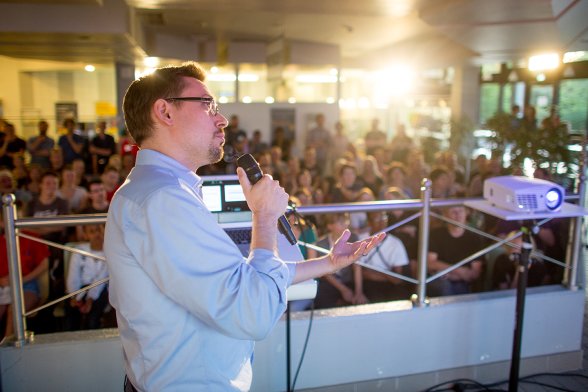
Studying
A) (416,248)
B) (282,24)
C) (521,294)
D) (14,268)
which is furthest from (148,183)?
(282,24)

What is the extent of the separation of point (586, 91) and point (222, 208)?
812cm

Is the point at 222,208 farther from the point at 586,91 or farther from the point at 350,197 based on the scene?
the point at 586,91

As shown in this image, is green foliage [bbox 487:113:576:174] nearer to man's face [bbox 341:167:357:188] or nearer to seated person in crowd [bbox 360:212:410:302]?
man's face [bbox 341:167:357:188]

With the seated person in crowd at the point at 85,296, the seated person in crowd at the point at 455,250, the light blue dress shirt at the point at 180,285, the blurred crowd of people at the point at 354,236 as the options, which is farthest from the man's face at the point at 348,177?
the light blue dress shirt at the point at 180,285

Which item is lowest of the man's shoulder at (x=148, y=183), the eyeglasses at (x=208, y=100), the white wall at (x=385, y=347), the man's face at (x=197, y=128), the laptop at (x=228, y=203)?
the white wall at (x=385, y=347)

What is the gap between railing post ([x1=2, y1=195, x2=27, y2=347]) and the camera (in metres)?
2.25

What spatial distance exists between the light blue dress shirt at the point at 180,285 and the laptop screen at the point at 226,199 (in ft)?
3.28

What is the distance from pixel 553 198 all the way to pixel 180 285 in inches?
84.3

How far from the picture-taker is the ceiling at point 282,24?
18.0 feet

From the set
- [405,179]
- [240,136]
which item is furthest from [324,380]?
[240,136]

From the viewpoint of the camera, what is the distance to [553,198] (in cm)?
258

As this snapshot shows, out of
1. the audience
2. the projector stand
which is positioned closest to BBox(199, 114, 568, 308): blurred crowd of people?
the projector stand

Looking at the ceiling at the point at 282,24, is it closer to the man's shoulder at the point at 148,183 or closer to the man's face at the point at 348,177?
the man's face at the point at 348,177

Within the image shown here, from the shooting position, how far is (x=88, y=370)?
2436mm
